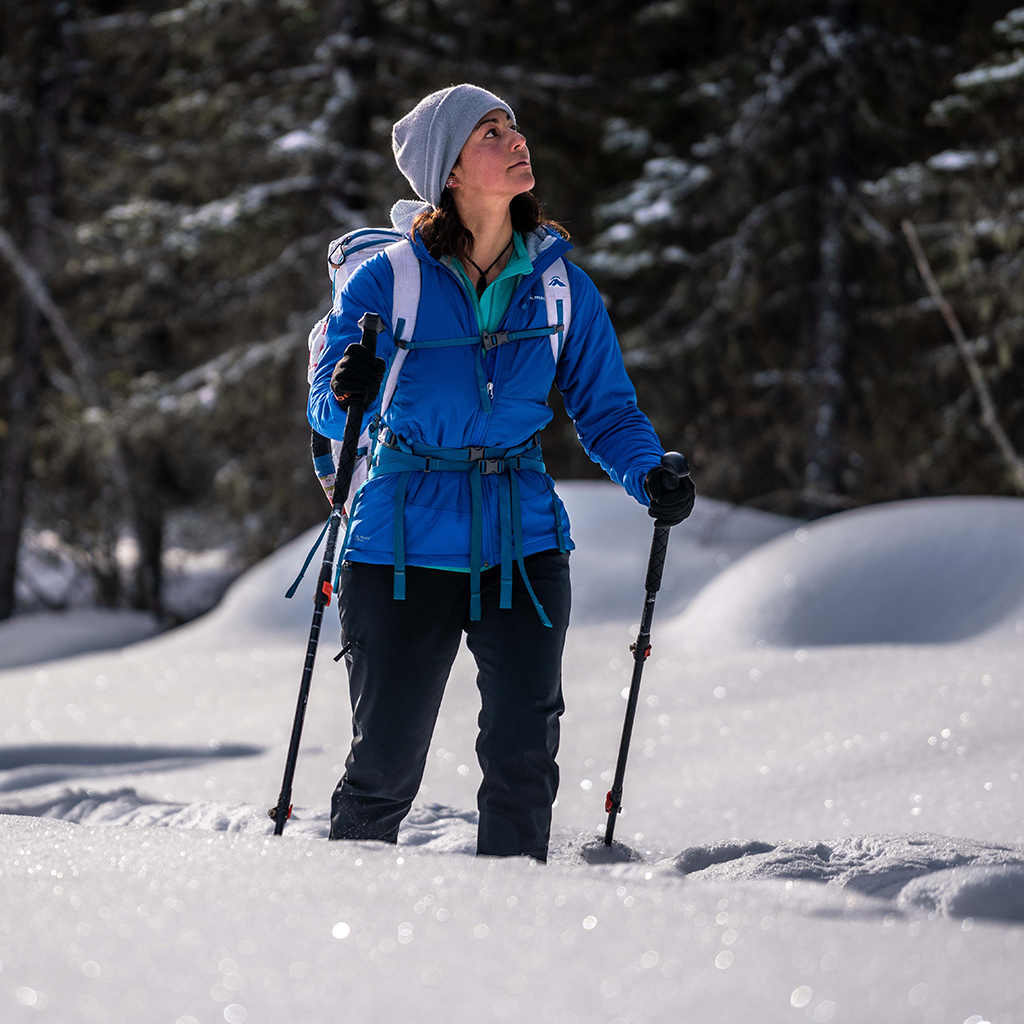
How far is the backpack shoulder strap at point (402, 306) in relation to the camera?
8.19 feet

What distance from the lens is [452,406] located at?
97.3 inches

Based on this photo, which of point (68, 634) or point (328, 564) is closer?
point (328, 564)

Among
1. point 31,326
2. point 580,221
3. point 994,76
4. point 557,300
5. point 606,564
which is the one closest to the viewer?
point 557,300

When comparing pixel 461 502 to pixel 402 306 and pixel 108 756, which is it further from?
pixel 108 756

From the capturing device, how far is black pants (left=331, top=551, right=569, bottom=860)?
8.15 feet

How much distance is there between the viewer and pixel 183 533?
52.5 ft

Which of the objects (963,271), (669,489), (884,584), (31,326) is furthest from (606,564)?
(31,326)

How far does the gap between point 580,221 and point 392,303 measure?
9657 millimetres

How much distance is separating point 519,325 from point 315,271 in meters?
9.47

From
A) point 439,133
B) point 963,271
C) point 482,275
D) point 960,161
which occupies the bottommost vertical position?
point 963,271

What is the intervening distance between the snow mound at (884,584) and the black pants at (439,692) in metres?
3.84

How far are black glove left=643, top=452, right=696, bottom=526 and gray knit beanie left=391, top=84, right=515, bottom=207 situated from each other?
84 centimetres

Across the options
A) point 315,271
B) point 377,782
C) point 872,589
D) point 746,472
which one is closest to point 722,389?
point 746,472

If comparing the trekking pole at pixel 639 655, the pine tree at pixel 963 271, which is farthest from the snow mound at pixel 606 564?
the trekking pole at pixel 639 655
